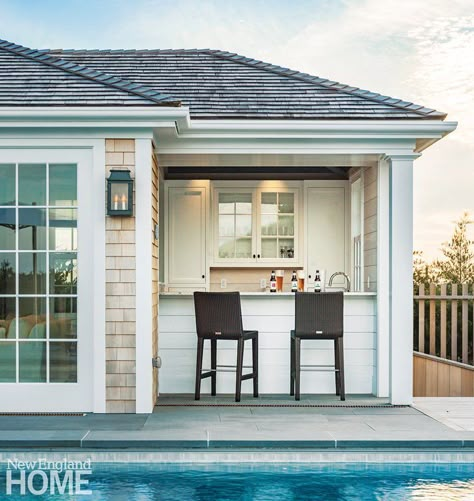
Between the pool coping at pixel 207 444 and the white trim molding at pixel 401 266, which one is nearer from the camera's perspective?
the pool coping at pixel 207 444

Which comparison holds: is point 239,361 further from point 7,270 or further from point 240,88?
point 240,88

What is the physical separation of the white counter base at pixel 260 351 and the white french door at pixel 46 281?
1.28 m

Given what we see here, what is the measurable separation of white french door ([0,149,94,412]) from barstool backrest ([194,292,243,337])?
3.64 ft

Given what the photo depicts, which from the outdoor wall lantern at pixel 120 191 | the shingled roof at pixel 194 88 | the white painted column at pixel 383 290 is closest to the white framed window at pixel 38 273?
the outdoor wall lantern at pixel 120 191

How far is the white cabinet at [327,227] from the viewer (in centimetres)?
994

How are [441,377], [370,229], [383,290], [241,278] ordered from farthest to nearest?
[241,278], [441,377], [370,229], [383,290]

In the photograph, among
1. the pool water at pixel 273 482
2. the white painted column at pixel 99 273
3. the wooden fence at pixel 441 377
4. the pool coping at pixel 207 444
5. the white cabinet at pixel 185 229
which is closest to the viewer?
the pool water at pixel 273 482

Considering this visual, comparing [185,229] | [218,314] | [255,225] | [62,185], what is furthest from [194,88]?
[218,314]

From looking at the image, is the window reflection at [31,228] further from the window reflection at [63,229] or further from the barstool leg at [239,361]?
the barstool leg at [239,361]

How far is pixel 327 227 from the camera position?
32.9 feet

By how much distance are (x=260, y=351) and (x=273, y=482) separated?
3.01 metres

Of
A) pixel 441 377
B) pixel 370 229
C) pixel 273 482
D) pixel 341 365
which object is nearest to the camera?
→ pixel 273 482

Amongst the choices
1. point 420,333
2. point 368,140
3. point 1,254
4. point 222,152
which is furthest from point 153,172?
point 420,333

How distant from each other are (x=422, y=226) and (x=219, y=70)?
6.03 m
